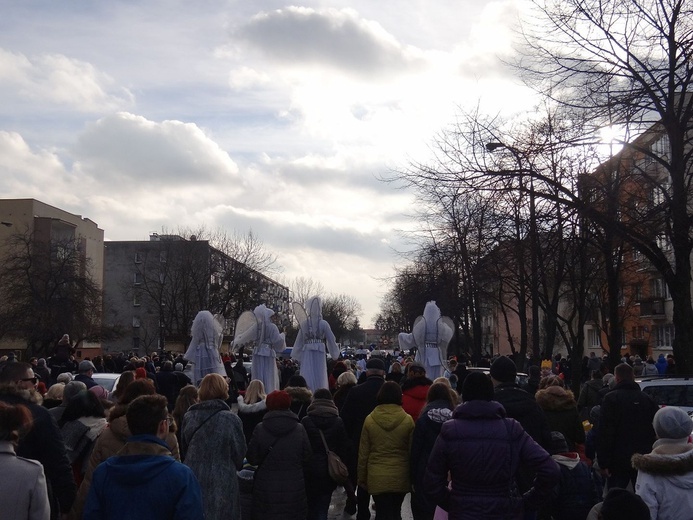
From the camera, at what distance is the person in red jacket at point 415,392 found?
10.4 metres

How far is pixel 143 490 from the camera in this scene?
458 cm

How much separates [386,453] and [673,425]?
3077mm

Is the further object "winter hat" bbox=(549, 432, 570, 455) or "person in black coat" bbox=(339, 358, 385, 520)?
"person in black coat" bbox=(339, 358, 385, 520)

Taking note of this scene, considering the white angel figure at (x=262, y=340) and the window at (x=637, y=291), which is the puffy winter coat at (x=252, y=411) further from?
the window at (x=637, y=291)

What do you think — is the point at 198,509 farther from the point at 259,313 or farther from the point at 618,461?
the point at 259,313

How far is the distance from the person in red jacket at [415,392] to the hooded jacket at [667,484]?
14.7 feet

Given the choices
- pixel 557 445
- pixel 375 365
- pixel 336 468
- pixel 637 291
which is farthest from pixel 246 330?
pixel 637 291

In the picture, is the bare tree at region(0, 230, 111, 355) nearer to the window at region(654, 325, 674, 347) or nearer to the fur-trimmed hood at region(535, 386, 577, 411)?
the window at region(654, 325, 674, 347)

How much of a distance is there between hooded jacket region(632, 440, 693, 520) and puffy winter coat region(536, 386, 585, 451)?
267cm

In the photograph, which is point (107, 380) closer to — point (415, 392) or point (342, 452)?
point (415, 392)

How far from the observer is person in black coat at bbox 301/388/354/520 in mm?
8727

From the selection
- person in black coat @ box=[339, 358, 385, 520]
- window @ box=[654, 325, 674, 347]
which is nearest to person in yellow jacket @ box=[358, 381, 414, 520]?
person in black coat @ box=[339, 358, 385, 520]

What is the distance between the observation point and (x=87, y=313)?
163 ft

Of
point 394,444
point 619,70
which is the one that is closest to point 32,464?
point 394,444
